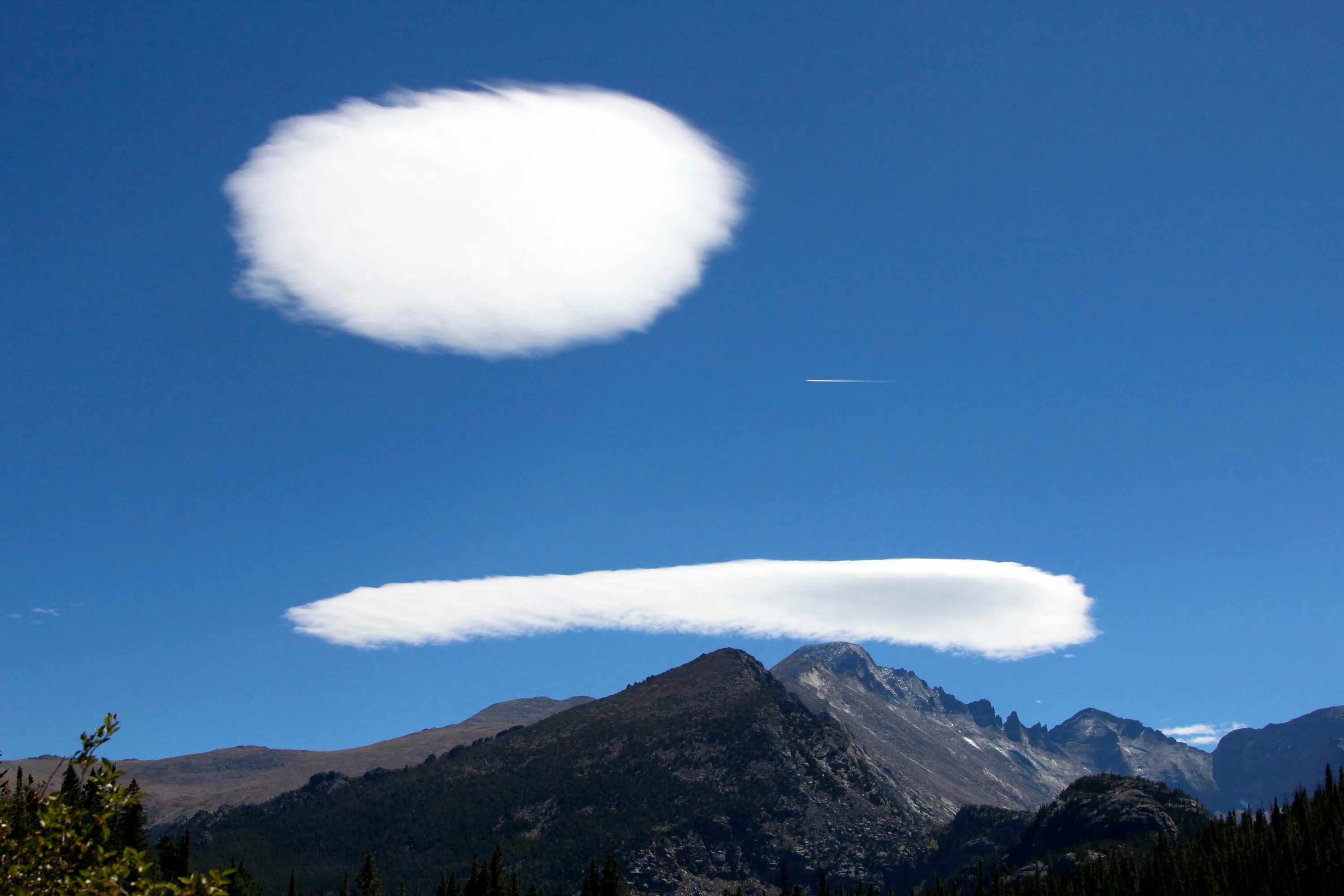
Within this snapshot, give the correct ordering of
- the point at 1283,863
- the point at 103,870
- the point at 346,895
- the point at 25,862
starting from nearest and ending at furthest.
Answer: the point at 103,870, the point at 25,862, the point at 346,895, the point at 1283,863

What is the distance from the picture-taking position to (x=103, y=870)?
2431 centimetres

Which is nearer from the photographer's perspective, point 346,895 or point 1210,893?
point 346,895

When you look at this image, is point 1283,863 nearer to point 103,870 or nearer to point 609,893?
point 609,893

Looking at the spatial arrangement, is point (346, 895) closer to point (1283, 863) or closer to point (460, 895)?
point (460, 895)

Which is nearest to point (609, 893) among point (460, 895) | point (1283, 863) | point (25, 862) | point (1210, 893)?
point (460, 895)

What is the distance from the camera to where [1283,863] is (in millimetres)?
195750

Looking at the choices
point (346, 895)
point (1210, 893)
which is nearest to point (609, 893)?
point (346, 895)

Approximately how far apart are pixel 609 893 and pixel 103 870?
185651 millimetres

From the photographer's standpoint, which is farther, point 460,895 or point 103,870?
point 460,895

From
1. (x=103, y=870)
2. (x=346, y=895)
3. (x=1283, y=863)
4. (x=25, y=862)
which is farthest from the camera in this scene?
(x=1283, y=863)

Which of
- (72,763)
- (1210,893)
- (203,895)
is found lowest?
(1210,893)

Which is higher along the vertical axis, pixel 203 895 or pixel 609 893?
pixel 203 895

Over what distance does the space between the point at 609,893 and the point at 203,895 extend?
185 meters

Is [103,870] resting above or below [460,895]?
above
